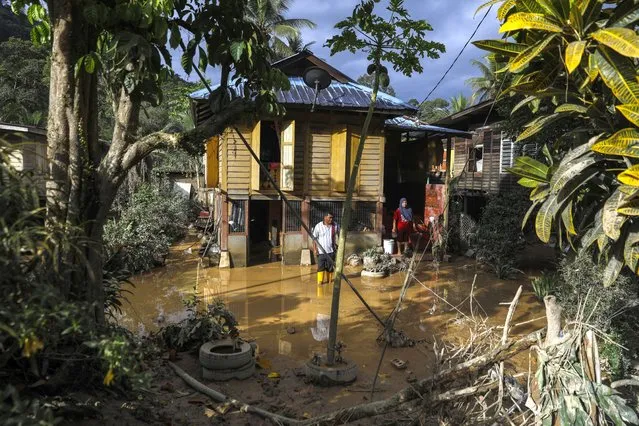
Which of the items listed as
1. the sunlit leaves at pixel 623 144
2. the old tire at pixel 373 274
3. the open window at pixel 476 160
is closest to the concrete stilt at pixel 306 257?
the old tire at pixel 373 274

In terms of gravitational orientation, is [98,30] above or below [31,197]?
above

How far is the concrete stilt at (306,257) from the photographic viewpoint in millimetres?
14094

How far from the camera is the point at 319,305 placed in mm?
10148

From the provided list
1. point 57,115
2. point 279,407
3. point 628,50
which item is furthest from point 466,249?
point 57,115

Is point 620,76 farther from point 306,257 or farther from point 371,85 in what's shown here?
point 371,85

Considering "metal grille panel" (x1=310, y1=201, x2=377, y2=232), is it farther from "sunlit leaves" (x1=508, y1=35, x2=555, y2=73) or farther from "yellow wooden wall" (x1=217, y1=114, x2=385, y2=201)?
"sunlit leaves" (x1=508, y1=35, x2=555, y2=73)

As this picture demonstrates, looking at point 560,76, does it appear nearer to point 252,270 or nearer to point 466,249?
point 252,270

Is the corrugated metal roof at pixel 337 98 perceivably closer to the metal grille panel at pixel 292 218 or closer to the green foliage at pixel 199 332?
the metal grille panel at pixel 292 218

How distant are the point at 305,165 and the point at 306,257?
2798 mm

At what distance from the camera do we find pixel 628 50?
133 inches

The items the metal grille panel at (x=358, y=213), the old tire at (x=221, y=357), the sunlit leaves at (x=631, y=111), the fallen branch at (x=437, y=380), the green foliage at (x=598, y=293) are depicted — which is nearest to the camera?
the fallen branch at (x=437, y=380)

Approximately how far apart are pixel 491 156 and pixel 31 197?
17.5 meters

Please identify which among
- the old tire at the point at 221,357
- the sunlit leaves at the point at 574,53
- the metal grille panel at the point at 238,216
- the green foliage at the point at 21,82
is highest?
the green foliage at the point at 21,82

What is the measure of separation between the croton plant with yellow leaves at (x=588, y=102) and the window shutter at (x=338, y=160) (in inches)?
363
